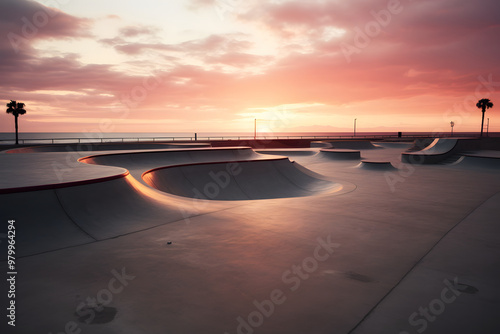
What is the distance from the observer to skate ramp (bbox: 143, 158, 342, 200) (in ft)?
48.5

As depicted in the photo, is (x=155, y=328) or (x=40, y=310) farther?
(x=40, y=310)

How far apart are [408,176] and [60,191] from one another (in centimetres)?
1874

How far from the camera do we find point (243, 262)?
5.38 metres

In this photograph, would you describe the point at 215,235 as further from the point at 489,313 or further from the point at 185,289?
the point at 489,313

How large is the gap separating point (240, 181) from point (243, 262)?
11.4 metres

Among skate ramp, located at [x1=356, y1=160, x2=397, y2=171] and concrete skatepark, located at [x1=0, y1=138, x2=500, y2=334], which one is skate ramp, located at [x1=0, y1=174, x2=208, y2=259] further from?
skate ramp, located at [x1=356, y1=160, x2=397, y2=171]

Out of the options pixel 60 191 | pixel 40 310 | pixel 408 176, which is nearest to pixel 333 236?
pixel 40 310

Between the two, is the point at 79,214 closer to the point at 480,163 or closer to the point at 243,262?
the point at 243,262

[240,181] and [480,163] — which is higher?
[480,163]

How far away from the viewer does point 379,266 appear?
17.6ft

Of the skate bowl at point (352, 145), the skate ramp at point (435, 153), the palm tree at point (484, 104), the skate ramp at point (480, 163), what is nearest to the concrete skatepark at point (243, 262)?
the skate ramp at point (480, 163)

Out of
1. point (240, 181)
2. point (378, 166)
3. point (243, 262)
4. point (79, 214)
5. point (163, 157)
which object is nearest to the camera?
point (243, 262)

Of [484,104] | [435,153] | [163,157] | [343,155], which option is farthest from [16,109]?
[484,104]

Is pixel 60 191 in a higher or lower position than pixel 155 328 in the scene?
higher
